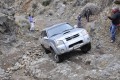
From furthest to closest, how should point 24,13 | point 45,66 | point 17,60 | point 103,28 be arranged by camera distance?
1. point 24,13
2. point 103,28
3. point 17,60
4. point 45,66

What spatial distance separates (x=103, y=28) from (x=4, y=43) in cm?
701

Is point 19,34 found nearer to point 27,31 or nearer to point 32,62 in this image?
point 27,31

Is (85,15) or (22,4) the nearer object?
(85,15)

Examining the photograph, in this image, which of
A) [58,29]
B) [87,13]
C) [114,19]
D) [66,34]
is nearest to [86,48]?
[66,34]

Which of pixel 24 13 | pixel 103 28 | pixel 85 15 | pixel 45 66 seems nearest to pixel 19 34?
pixel 85 15

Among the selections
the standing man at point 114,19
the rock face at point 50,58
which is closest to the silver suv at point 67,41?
the rock face at point 50,58

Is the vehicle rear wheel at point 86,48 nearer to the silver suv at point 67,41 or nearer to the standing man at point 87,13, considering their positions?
the silver suv at point 67,41

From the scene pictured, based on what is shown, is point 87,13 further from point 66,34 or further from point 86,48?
point 66,34

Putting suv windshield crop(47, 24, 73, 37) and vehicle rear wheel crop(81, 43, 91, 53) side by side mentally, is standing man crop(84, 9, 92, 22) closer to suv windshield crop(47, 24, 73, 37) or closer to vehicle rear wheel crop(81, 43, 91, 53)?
suv windshield crop(47, 24, 73, 37)

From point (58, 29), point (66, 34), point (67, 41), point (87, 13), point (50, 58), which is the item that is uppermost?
point (87, 13)

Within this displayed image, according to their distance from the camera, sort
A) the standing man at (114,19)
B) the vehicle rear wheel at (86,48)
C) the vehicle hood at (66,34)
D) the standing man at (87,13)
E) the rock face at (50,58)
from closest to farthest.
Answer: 1. the rock face at (50,58)
2. the vehicle hood at (66,34)
3. the vehicle rear wheel at (86,48)
4. the standing man at (114,19)
5. the standing man at (87,13)

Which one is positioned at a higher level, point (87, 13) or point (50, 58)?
point (87, 13)

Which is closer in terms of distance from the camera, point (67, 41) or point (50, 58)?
point (67, 41)

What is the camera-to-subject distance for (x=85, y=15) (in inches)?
1014
